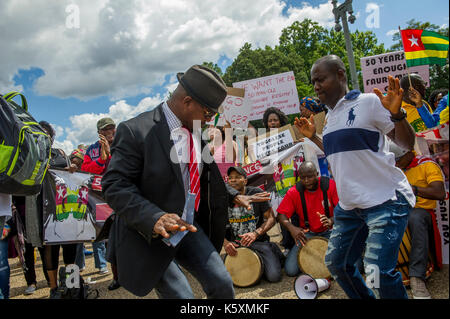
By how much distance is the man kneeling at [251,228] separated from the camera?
4406mm

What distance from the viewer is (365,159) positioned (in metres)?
2.42

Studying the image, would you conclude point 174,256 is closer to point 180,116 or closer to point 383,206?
point 180,116

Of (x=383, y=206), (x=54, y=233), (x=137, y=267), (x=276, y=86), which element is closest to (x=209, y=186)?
(x=137, y=267)

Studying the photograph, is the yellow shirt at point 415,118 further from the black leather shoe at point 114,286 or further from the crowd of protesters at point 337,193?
the black leather shoe at point 114,286

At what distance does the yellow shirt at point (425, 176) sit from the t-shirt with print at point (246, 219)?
5.93ft

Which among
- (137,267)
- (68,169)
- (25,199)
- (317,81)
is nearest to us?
(137,267)

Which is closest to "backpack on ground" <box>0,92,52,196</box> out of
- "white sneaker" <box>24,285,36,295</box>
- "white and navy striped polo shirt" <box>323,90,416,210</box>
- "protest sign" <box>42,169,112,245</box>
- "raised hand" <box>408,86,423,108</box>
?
"protest sign" <box>42,169,112,245</box>

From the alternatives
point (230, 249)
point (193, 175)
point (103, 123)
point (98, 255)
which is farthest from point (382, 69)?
point (98, 255)

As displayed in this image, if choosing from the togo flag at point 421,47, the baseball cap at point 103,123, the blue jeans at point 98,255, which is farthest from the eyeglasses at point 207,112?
the blue jeans at point 98,255

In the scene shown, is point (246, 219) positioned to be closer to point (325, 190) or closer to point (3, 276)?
point (325, 190)

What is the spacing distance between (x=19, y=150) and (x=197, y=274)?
1.59m

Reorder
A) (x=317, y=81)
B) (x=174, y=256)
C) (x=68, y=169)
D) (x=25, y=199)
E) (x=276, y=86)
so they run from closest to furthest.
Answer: (x=174, y=256)
(x=317, y=81)
(x=25, y=199)
(x=68, y=169)
(x=276, y=86)

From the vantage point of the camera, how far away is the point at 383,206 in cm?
236
